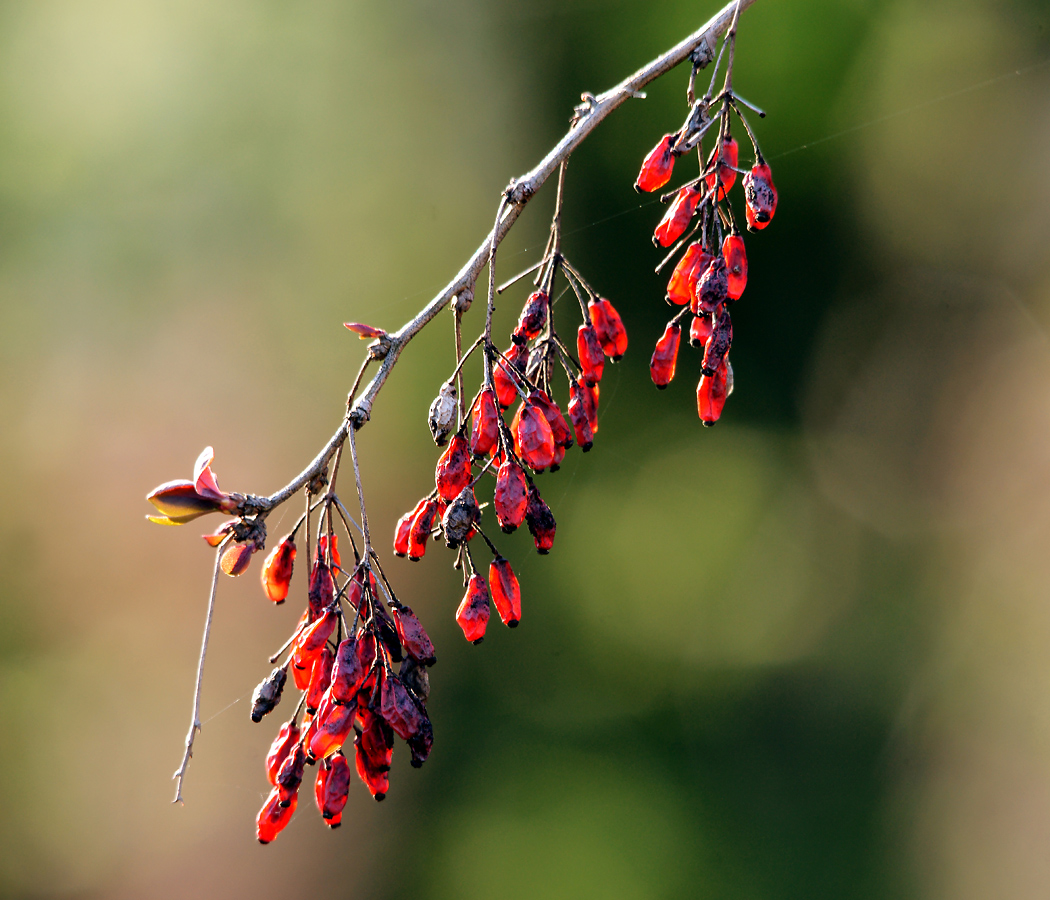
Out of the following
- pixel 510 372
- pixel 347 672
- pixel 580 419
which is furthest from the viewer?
pixel 580 419

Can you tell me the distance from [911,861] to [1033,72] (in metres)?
2.99

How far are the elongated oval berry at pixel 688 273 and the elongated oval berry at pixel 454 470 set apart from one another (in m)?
0.34

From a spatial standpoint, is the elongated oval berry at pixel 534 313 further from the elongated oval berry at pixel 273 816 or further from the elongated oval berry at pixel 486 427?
the elongated oval berry at pixel 273 816

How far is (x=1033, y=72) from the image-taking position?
2834mm

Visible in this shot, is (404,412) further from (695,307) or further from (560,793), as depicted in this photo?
(695,307)

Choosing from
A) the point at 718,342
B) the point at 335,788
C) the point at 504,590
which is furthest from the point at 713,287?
the point at 335,788

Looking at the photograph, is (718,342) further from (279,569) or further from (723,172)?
(279,569)

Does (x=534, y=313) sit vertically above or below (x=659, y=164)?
below

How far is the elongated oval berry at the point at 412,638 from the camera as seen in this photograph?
0.88 metres

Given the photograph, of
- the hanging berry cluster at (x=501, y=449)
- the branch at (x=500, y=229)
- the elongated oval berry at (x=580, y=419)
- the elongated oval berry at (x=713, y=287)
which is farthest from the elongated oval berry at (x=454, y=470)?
the elongated oval berry at (x=713, y=287)

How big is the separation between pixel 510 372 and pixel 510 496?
156 mm

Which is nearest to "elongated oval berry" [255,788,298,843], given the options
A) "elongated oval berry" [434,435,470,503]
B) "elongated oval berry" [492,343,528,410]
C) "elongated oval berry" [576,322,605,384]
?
"elongated oval berry" [434,435,470,503]

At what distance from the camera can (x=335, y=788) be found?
891 mm

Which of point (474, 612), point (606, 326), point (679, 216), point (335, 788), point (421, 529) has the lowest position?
point (335, 788)
